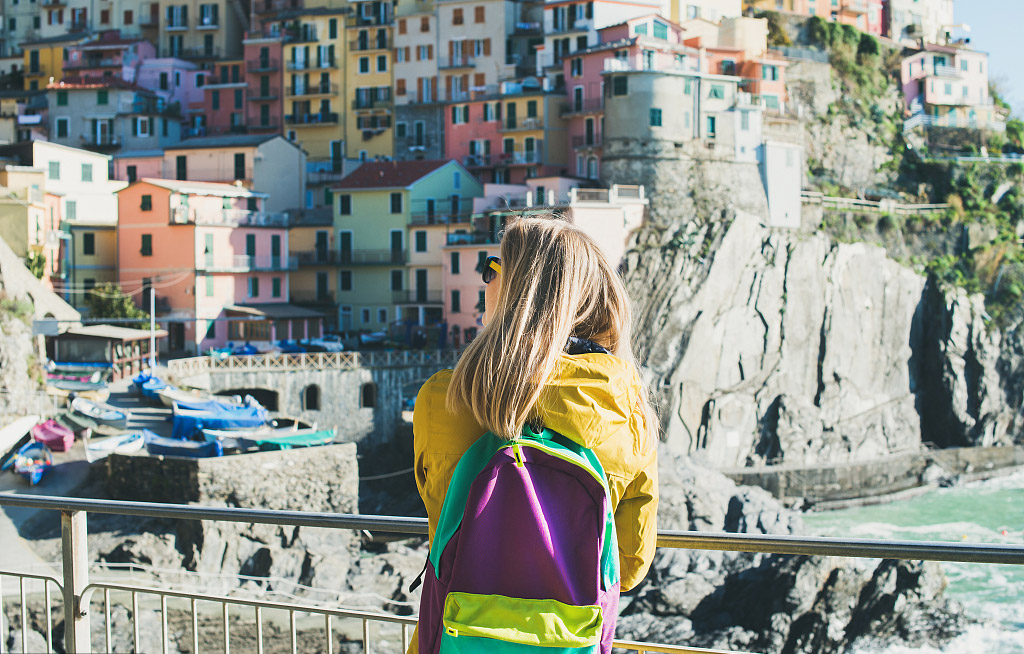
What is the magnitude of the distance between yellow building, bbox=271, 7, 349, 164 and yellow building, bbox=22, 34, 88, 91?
1350cm

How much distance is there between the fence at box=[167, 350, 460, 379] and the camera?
1261 inches

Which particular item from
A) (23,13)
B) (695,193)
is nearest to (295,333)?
(695,193)

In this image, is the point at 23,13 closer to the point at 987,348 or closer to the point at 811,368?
the point at 811,368

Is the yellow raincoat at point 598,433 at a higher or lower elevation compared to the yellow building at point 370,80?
lower

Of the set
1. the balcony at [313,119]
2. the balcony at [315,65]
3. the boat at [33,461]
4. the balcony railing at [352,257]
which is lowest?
the boat at [33,461]

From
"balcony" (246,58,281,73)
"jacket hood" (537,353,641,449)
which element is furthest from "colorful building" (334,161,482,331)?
"jacket hood" (537,353,641,449)

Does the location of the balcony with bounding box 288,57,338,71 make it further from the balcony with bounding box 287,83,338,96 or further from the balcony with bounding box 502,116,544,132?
the balcony with bounding box 502,116,544,132

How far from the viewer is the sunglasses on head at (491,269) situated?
8.37ft

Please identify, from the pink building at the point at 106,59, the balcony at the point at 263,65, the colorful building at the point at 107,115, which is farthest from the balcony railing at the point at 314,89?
the pink building at the point at 106,59

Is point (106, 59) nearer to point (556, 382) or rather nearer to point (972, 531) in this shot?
point (972, 531)

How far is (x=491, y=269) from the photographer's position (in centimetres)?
258

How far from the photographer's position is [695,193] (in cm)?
3994

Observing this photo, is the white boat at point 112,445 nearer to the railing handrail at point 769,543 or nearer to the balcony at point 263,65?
the railing handrail at point 769,543

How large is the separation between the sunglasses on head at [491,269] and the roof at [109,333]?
104 ft
